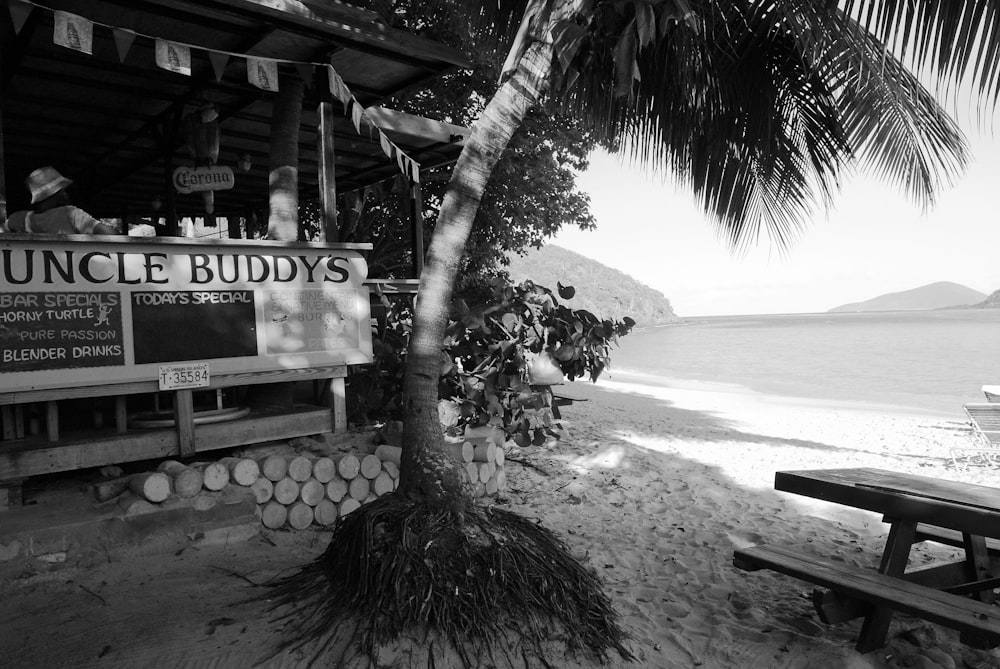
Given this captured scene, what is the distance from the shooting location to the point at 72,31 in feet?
12.6

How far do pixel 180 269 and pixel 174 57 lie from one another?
55.4 inches

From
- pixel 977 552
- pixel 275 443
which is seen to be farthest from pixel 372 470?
pixel 977 552

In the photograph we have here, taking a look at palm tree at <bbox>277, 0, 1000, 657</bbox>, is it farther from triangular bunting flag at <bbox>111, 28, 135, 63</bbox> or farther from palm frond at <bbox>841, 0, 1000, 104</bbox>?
triangular bunting flag at <bbox>111, 28, 135, 63</bbox>

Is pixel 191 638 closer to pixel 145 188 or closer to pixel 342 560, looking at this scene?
pixel 342 560

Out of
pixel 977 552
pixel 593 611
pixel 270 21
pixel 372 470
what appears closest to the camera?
pixel 593 611

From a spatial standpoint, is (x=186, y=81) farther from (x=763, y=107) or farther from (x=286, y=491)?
(x=763, y=107)

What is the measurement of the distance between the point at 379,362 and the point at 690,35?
3.61m

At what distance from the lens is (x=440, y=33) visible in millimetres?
10016

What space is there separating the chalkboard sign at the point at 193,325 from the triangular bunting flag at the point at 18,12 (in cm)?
163

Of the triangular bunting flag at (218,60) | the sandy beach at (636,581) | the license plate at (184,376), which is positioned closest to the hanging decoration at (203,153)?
the triangular bunting flag at (218,60)

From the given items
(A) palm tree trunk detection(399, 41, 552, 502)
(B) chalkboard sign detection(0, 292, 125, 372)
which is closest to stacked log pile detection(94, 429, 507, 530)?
(A) palm tree trunk detection(399, 41, 552, 502)

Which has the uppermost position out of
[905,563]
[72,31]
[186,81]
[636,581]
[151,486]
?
[186,81]

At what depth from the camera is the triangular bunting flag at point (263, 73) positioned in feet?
15.6

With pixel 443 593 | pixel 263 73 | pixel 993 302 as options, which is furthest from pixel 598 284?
pixel 443 593
